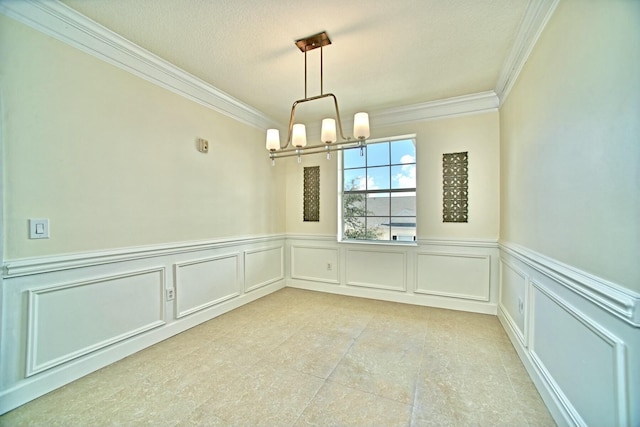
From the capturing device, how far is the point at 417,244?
139 inches

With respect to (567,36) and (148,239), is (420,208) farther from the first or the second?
(148,239)

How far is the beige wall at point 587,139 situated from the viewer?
101 centimetres

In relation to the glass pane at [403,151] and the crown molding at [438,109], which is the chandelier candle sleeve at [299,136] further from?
the glass pane at [403,151]

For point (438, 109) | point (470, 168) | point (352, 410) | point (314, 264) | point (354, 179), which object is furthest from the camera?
point (314, 264)

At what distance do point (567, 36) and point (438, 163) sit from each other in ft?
6.51

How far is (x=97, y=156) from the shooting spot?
2.08 metres

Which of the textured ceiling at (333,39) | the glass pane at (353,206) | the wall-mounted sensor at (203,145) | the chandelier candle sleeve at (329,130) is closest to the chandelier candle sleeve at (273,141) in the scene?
the chandelier candle sleeve at (329,130)

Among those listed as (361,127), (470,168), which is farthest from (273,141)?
(470,168)

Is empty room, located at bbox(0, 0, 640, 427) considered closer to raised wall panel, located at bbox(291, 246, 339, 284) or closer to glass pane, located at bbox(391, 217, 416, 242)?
glass pane, located at bbox(391, 217, 416, 242)

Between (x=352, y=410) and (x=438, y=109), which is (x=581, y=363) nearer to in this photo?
(x=352, y=410)

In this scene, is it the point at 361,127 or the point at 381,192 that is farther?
the point at 381,192

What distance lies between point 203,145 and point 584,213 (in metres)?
3.16

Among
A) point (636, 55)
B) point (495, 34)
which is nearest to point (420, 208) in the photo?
point (495, 34)

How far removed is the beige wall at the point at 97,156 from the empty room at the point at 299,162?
1 centimetres
